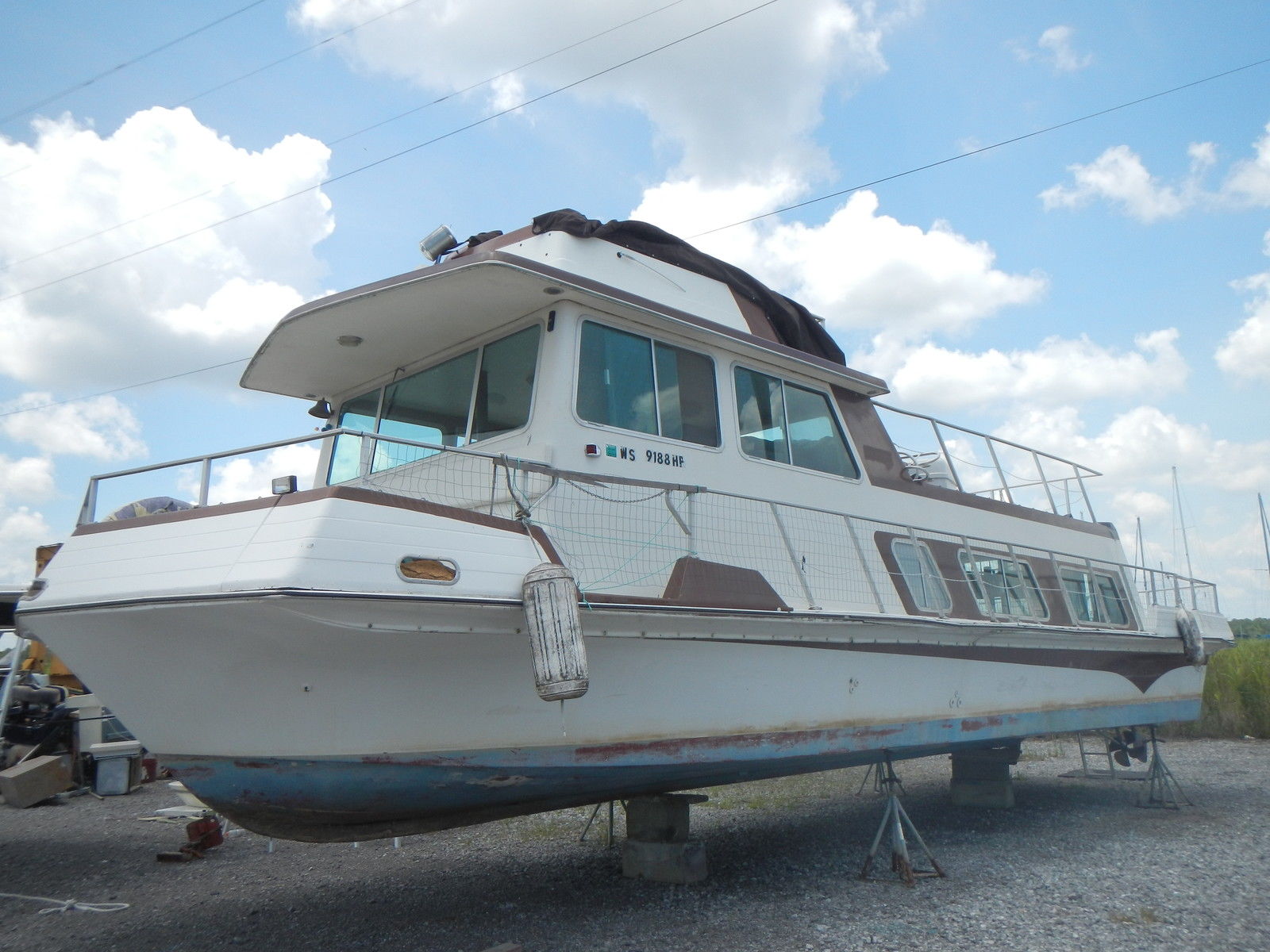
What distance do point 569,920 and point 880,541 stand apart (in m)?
3.04

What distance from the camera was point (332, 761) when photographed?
13.2ft

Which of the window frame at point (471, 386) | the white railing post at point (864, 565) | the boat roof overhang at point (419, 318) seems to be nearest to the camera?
the boat roof overhang at point (419, 318)

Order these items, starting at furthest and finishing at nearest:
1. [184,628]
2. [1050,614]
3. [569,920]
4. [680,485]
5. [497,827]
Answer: [497,827], [1050,614], [569,920], [680,485], [184,628]

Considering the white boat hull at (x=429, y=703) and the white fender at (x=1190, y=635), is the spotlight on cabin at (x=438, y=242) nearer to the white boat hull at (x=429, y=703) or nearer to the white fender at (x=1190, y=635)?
the white boat hull at (x=429, y=703)

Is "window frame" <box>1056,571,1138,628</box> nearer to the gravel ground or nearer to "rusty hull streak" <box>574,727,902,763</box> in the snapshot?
the gravel ground

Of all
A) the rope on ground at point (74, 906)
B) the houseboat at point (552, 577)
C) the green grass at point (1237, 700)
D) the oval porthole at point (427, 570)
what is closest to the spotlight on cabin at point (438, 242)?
the houseboat at point (552, 577)

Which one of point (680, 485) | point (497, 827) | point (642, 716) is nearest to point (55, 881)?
point (497, 827)

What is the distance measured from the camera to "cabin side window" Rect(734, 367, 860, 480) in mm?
6035

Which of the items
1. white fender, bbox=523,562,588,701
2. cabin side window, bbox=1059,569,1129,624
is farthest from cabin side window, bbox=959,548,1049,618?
white fender, bbox=523,562,588,701

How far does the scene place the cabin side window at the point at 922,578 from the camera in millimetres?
6500

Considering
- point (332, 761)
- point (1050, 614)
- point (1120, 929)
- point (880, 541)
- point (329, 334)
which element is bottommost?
point (1120, 929)

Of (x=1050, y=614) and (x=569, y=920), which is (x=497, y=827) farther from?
(x=1050, y=614)

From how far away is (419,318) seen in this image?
5.30m

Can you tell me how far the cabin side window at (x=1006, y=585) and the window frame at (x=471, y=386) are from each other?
3695 mm
